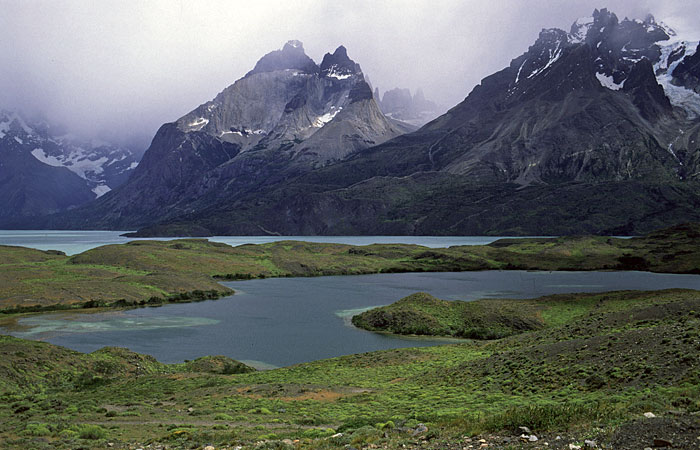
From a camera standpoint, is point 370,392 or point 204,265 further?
point 204,265

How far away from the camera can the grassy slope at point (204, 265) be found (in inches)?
4136

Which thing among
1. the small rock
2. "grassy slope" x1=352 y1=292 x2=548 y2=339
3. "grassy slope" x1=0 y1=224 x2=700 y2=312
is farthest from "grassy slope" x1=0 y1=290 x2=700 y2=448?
"grassy slope" x1=0 y1=224 x2=700 y2=312

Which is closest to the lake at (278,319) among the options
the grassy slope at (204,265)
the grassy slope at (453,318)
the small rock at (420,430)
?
the grassy slope at (453,318)

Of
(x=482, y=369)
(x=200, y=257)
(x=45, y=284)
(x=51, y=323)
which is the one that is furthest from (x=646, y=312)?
(x=200, y=257)

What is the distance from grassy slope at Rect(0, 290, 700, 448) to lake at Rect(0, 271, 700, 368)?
42.2ft

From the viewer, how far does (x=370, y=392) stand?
3788cm

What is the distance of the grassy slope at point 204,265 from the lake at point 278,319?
409 inches

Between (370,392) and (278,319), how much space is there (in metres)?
51.2

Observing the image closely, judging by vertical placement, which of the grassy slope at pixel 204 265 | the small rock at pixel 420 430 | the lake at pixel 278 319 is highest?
the grassy slope at pixel 204 265

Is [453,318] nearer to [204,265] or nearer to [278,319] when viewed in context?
[278,319]

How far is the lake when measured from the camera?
66.5m

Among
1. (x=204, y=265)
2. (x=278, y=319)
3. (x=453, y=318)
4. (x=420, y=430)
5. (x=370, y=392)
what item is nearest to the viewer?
(x=420, y=430)

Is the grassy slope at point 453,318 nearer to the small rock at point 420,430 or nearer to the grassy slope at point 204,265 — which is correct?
the grassy slope at point 204,265

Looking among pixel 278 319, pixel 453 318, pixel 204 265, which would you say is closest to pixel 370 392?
pixel 453 318
